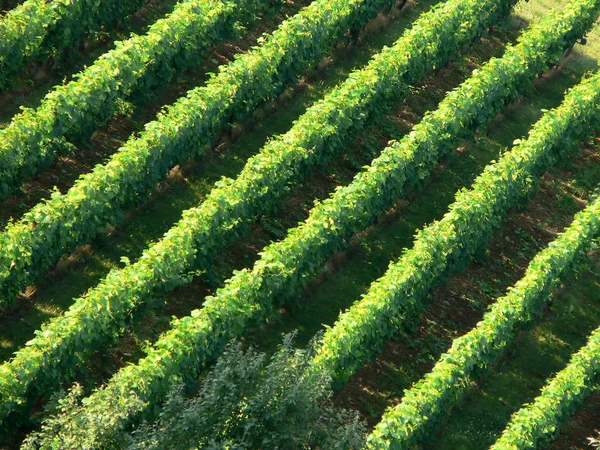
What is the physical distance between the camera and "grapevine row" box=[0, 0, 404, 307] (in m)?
25.0

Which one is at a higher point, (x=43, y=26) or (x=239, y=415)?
(x=43, y=26)

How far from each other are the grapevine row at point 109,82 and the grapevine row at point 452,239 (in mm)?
7786

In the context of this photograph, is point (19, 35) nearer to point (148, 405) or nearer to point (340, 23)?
point (340, 23)

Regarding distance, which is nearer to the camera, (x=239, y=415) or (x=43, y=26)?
(x=239, y=415)

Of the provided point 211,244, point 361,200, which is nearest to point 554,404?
point 361,200

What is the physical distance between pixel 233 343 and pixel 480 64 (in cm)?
1673

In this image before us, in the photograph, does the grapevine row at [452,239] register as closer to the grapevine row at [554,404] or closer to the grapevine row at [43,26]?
the grapevine row at [554,404]

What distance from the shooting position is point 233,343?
21578mm

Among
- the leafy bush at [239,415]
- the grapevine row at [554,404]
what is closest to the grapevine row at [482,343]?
the grapevine row at [554,404]

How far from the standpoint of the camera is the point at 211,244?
1031 inches

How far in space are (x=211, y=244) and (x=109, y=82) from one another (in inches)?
208

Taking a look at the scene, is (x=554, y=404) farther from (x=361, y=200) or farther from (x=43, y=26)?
(x=43, y=26)

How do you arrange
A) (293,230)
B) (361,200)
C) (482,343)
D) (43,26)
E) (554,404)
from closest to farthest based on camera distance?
(554,404) < (482,343) < (293,230) < (361,200) < (43,26)

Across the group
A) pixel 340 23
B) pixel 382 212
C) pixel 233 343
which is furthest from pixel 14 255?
pixel 340 23
